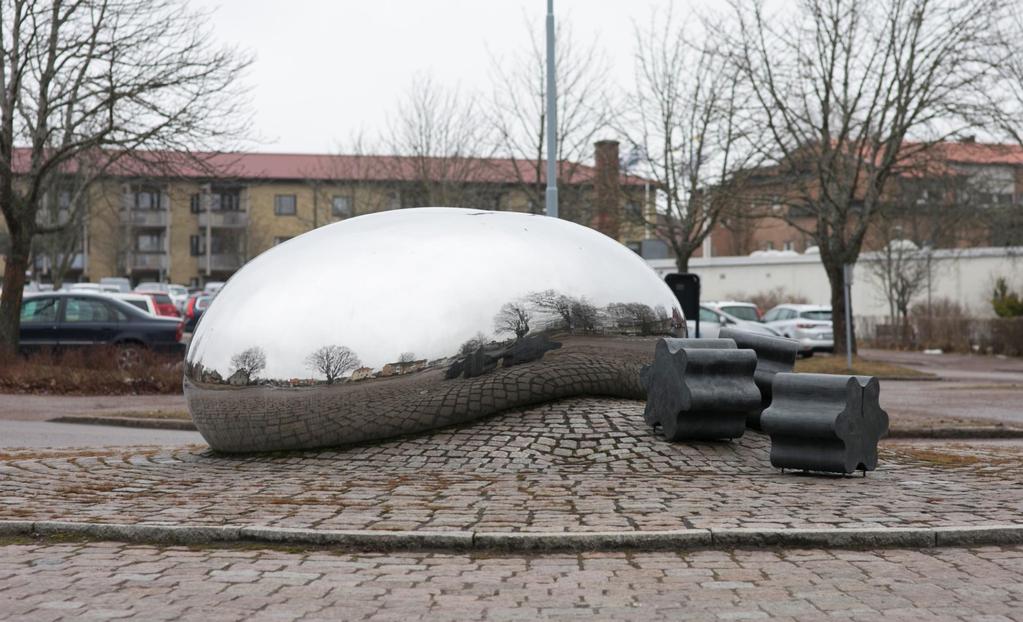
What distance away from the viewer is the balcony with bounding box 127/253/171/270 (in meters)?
→ 81.8

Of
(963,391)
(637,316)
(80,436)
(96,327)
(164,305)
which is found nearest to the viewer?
(637,316)

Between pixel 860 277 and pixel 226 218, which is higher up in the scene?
pixel 226 218


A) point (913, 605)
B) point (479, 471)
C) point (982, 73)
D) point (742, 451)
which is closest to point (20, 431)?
point (479, 471)

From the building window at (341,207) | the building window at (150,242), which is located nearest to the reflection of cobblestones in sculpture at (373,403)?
the building window at (341,207)

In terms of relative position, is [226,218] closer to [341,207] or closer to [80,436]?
[341,207]

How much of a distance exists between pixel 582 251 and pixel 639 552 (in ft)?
14.7

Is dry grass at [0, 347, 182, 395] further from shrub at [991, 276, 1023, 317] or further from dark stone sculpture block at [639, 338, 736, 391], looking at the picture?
shrub at [991, 276, 1023, 317]

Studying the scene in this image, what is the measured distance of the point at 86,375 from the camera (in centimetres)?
1981

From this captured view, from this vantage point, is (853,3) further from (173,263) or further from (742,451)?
(173,263)

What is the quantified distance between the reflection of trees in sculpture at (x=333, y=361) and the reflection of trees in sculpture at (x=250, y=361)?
0.41 metres

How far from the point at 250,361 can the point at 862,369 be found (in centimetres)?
1948

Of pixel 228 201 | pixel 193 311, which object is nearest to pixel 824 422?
pixel 193 311

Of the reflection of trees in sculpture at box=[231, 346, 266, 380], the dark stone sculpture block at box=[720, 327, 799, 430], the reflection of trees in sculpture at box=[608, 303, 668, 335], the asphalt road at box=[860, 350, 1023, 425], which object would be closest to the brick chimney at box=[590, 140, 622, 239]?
the asphalt road at box=[860, 350, 1023, 425]

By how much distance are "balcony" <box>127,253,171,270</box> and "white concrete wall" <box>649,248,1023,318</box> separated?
132 ft
